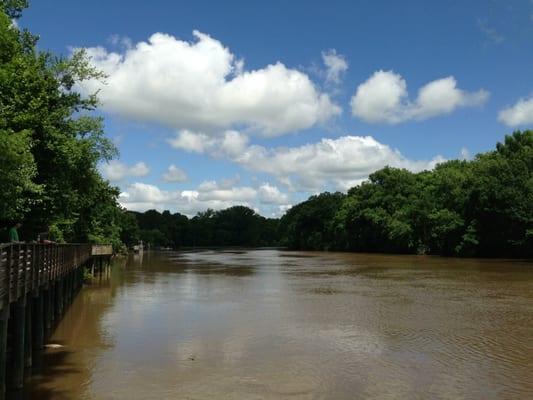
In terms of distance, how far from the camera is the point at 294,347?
16219 mm

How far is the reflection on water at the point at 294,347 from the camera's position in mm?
12258

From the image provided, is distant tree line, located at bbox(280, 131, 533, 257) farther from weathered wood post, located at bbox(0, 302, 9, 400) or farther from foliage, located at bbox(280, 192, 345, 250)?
weathered wood post, located at bbox(0, 302, 9, 400)

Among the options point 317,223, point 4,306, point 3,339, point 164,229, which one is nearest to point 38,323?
point 3,339

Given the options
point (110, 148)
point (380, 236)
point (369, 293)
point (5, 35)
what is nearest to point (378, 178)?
point (380, 236)

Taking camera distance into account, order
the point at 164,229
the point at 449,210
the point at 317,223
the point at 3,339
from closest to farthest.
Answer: the point at 3,339 → the point at 449,210 → the point at 317,223 → the point at 164,229

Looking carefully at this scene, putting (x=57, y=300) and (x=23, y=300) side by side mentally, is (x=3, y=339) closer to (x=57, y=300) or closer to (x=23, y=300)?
(x=23, y=300)

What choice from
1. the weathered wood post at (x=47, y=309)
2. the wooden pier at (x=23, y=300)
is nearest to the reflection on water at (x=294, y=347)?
the weathered wood post at (x=47, y=309)

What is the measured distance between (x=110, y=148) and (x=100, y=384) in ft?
43.1

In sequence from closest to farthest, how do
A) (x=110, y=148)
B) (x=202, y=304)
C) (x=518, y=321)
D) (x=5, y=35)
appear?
(x=5, y=35) < (x=518, y=321) < (x=110, y=148) < (x=202, y=304)

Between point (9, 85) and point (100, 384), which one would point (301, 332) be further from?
point (9, 85)

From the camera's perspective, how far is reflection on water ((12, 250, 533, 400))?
40.2 feet

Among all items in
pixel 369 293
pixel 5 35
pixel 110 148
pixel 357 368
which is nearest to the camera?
pixel 357 368

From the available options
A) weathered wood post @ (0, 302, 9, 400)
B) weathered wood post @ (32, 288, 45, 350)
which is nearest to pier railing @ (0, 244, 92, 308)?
weathered wood post @ (0, 302, 9, 400)

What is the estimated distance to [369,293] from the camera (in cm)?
2981
